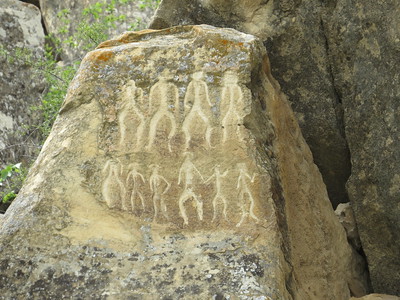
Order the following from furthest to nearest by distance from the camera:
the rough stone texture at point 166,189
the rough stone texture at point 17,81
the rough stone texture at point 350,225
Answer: the rough stone texture at point 17,81 → the rough stone texture at point 350,225 → the rough stone texture at point 166,189

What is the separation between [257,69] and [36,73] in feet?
13.6

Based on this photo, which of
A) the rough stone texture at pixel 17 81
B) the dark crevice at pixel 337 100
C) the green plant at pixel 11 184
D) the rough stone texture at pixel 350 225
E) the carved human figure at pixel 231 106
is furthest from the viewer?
the rough stone texture at pixel 17 81

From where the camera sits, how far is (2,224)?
12.3 feet

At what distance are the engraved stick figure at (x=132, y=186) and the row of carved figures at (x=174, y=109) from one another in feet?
0.46

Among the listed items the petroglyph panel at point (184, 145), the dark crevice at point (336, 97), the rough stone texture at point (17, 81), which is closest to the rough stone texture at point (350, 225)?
the dark crevice at point (336, 97)

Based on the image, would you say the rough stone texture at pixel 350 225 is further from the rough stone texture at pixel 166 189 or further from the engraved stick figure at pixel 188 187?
the engraved stick figure at pixel 188 187

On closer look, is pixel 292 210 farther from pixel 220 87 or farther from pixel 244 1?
pixel 244 1

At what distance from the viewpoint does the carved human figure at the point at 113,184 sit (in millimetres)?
3869

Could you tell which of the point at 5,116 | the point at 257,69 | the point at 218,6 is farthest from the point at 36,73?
the point at 257,69

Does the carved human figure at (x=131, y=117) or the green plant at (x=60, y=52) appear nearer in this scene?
the carved human figure at (x=131, y=117)

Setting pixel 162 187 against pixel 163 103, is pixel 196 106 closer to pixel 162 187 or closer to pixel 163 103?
pixel 163 103

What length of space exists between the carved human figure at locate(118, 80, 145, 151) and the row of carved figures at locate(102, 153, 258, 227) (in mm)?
149

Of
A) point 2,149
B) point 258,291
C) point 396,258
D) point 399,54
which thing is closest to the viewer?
point 258,291

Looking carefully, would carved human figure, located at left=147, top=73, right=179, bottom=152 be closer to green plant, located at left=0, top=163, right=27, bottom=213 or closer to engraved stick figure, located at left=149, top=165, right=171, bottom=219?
engraved stick figure, located at left=149, top=165, right=171, bottom=219
